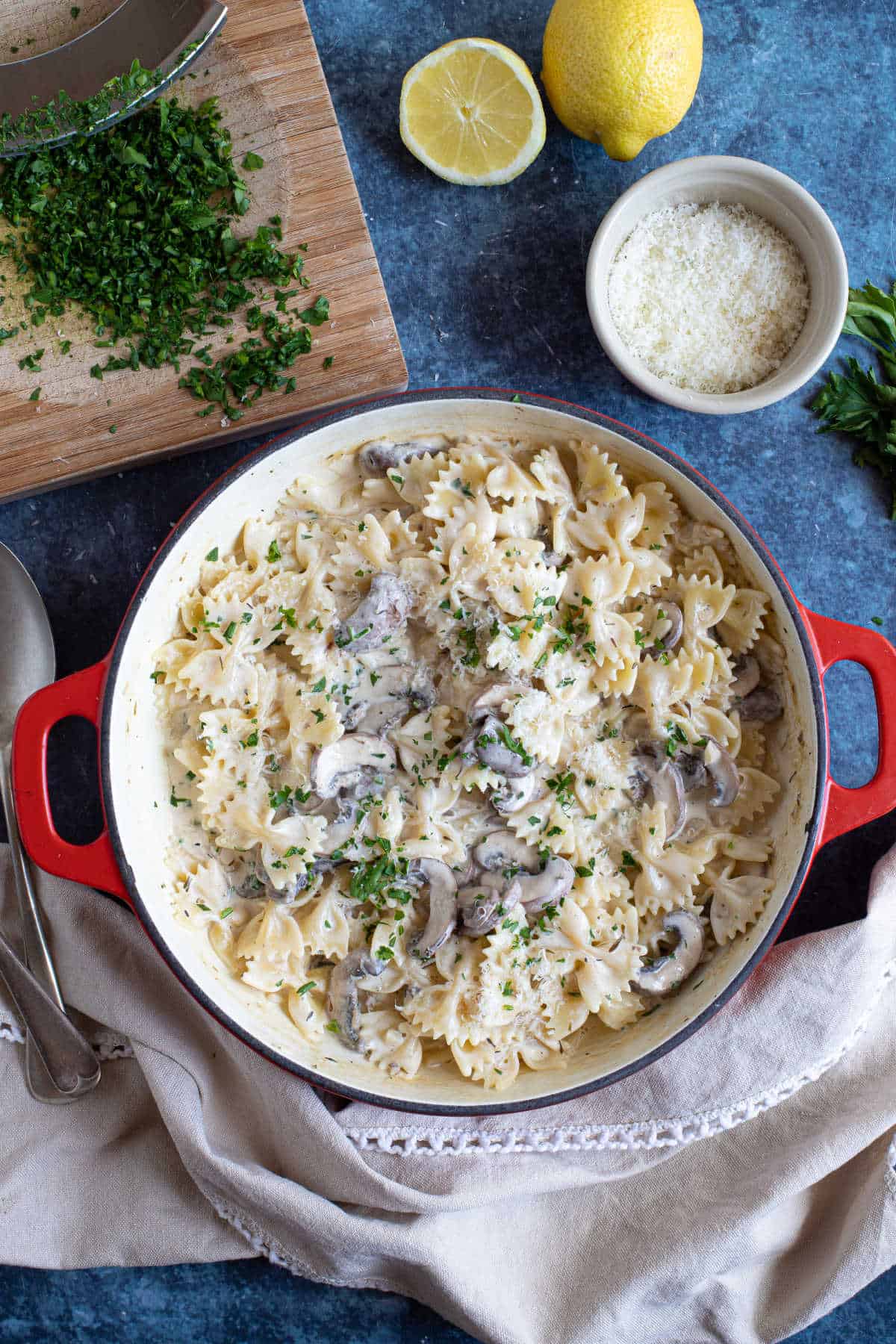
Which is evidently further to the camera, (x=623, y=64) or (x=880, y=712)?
(x=623, y=64)

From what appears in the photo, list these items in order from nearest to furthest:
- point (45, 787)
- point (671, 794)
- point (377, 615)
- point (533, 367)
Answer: point (45, 787), point (377, 615), point (671, 794), point (533, 367)

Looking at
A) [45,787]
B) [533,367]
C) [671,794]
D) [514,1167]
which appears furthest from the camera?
[533,367]

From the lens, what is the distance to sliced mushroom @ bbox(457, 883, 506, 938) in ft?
12.7

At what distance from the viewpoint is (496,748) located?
3816mm

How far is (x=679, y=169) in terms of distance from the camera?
408 centimetres

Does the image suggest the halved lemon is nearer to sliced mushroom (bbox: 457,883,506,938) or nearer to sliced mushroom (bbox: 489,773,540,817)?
sliced mushroom (bbox: 489,773,540,817)

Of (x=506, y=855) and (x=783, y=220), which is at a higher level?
(x=783, y=220)

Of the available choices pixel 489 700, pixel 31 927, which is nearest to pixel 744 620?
pixel 489 700

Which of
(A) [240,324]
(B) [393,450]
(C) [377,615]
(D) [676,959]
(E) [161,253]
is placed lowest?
(D) [676,959]

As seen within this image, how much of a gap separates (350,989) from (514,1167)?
3.16ft

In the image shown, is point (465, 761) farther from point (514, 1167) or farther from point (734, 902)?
point (514, 1167)

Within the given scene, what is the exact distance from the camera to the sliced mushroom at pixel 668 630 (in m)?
3.98

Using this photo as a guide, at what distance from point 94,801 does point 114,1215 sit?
5.49 feet

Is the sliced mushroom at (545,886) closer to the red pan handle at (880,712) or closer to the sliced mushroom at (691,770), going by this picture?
the sliced mushroom at (691,770)
